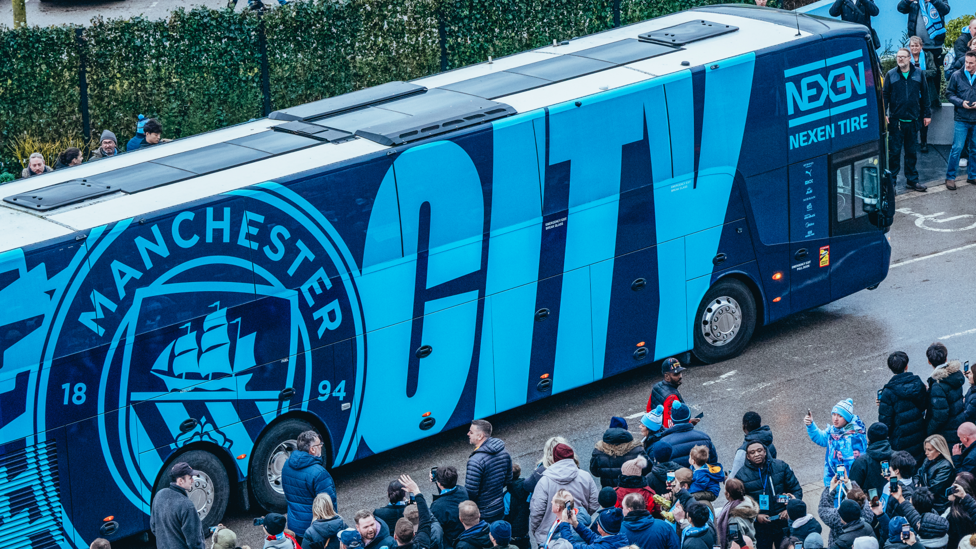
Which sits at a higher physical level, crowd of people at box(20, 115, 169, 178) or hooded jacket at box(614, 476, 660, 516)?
crowd of people at box(20, 115, 169, 178)

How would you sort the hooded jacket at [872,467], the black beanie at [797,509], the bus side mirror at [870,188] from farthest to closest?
the bus side mirror at [870,188] → the hooded jacket at [872,467] → the black beanie at [797,509]

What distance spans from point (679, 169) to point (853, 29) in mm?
2847

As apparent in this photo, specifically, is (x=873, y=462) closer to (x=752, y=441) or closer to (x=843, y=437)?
(x=843, y=437)

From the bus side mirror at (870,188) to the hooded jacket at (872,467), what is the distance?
19.4 ft

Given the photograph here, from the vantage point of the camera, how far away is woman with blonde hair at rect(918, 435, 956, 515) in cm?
1077

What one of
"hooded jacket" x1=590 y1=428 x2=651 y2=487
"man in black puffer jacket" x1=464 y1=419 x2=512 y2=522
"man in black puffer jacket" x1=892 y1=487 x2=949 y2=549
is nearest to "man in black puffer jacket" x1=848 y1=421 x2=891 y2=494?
"man in black puffer jacket" x1=892 y1=487 x2=949 y2=549

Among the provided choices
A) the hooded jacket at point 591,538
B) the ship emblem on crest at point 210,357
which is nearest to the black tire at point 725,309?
the ship emblem on crest at point 210,357

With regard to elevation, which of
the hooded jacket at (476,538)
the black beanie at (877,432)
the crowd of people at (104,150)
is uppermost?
the crowd of people at (104,150)

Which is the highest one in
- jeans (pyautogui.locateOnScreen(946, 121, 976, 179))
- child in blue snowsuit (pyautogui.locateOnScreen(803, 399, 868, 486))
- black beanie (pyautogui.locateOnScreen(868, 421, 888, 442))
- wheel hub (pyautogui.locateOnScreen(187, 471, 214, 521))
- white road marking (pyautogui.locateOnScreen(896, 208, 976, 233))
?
jeans (pyautogui.locateOnScreen(946, 121, 976, 179))

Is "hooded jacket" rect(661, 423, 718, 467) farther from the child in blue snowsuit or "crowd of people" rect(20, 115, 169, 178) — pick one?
"crowd of people" rect(20, 115, 169, 178)

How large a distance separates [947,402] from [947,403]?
0.04ft

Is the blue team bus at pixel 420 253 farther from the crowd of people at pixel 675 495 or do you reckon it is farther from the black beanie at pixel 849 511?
the black beanie at pixel 849 511

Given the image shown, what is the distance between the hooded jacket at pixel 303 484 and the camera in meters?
11.4

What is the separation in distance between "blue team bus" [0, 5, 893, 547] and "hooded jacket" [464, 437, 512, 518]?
7.28ft
